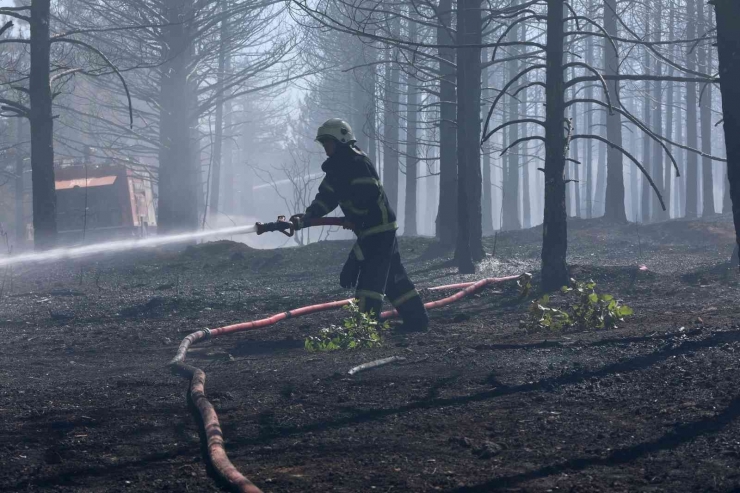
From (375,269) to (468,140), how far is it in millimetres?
6481

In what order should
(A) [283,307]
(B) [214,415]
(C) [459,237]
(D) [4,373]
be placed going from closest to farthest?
(B) [214,415] → (D) [4,373] → (A) [283,307] → (C) [459,237]

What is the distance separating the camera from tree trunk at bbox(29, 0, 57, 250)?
13445 millimetres

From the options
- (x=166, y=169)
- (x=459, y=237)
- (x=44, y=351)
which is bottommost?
(x=44, y=351)

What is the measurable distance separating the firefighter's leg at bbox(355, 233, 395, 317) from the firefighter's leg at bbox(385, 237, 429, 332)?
17 cm

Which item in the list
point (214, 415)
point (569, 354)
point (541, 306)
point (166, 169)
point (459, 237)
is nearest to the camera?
point (214, 415)

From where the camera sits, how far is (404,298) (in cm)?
729

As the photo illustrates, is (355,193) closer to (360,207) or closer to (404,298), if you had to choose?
(360,207)

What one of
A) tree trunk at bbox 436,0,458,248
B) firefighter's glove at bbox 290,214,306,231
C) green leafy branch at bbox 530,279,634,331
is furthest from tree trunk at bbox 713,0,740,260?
tree trunk at bbox 436,0,458,248

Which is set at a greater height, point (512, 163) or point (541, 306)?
point (512, 163)

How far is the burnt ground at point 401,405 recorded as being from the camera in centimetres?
340

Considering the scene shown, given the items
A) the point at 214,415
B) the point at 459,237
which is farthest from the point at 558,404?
the point at 459,237

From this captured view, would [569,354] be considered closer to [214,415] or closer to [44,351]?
[214,415]

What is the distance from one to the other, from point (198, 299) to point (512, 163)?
70.4 feet

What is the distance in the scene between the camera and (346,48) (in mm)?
25906
